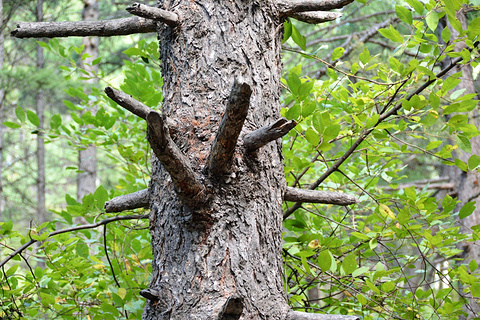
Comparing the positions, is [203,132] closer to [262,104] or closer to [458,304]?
[262,104]

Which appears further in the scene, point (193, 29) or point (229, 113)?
point (193, 29)

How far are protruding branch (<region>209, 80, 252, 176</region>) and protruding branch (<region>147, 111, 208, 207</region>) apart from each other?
7 cm

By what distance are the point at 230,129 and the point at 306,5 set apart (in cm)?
74

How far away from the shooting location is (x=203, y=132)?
4.06 feet

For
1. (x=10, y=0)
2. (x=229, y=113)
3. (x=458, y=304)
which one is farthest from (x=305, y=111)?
(x=10, y=0)

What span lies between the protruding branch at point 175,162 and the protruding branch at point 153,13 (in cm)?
38

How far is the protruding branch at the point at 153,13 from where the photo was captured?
3.64 feet

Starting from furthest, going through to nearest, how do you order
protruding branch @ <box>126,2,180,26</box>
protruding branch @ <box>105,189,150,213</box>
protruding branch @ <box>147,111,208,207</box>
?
protruding branch @ <box>105,189,150,213</box>
protruding branch @ <box>126,2,180,26</box>
protruding branch @ <box>147,111,208,207</box>

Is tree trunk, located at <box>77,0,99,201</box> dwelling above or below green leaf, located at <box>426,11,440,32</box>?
above

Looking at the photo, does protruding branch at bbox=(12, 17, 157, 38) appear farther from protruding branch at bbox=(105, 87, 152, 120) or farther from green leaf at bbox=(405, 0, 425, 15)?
green leaf at bbox=(405, 0, 425, 15)

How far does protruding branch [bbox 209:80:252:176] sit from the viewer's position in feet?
2.99

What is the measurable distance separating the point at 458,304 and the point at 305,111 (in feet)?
3.76

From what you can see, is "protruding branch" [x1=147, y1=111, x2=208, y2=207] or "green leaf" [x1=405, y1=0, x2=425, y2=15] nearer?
"protruding branch" [x1=147, y1=111, x2=208, y2=207]

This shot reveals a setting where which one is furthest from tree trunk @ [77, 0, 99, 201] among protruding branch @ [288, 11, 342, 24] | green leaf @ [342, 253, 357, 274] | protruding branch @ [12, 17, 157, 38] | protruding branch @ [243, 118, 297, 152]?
protruding branch @ [243, 118, 297, 152]
